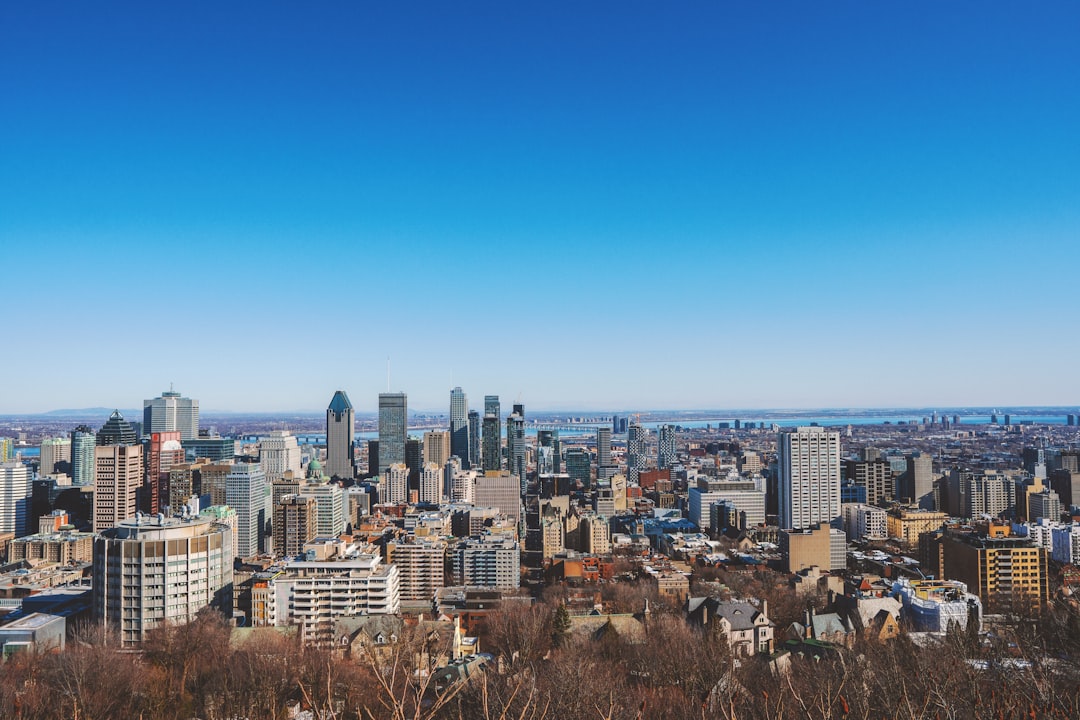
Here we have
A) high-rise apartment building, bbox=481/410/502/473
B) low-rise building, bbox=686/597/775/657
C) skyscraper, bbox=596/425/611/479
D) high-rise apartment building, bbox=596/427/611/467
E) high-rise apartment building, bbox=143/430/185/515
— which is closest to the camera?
low-rise building, bbox=686/597/775/657

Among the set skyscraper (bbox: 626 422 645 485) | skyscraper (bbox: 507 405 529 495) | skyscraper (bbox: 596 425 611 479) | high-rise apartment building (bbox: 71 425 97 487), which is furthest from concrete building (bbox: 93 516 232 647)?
skyscraper (bbox: 596 425 611 479)

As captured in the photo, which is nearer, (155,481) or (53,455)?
(155,481)

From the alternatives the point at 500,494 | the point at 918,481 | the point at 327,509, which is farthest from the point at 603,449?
the point at 327,509

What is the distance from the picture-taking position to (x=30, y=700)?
921 centimetres

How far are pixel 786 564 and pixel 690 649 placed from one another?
13079 mm

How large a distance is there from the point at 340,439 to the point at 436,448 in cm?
875

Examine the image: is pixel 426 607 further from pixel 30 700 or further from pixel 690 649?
pixel 30 700

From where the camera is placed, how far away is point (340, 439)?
6009 centimetres

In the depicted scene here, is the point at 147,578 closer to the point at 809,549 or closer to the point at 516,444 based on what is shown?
the point at 809,549

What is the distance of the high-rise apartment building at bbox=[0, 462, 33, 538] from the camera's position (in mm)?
32281

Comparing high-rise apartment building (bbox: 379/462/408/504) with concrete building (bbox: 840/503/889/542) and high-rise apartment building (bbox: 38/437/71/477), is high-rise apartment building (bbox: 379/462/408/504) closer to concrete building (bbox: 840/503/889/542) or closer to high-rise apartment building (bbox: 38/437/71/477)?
high-rise apartment building (bbox: 38/437/71/477)

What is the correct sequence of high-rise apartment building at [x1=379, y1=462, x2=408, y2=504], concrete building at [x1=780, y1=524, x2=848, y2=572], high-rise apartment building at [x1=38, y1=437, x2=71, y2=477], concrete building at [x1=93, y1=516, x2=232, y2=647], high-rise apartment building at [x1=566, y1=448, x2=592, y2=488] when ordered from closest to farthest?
concrete building at [x1=93, y1=516, x2=232, y2=647] → concrete building at [x1=780, y1=524, x2=848, y2=572] → high-rise apartment building at [x1=379, y1=462, x2=408, y2=504] → high-rise apartment building at [x1=38, y1=437, x2=71, y2=477] → high-rise apartment building at [x1=566, y1=448, x2=592, y2=488]

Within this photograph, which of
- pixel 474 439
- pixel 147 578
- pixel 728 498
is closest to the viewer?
pixel 147 578

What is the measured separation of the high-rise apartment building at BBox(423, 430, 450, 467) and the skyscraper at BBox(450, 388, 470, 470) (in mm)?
2377
